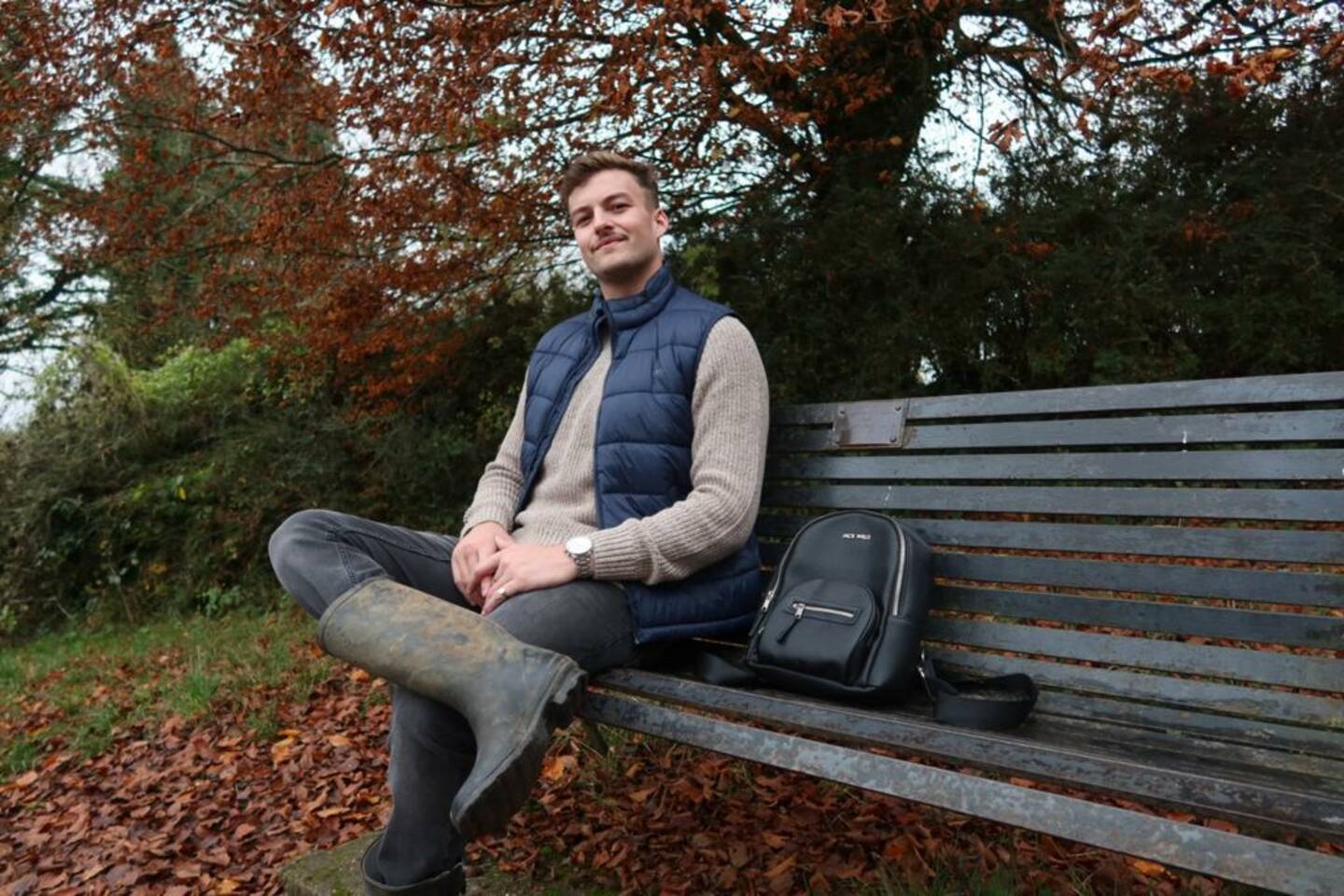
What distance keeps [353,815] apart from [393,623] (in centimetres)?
173

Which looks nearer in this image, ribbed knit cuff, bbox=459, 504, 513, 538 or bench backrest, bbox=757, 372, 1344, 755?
bench backrest, bbox=757, 372, 1344, 755

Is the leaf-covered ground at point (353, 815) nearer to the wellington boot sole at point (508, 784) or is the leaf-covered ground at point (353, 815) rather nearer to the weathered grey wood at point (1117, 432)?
the wellington boot sole at point (508, 784)

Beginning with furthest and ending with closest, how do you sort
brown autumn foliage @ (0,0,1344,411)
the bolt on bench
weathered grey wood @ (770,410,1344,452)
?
brown autumn foliage @ (0,0,1344,411)
weathered grey wood @ (770,410,1344,452)
the bolt on bench

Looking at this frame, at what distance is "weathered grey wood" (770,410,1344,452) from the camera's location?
205 cm

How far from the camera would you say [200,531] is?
823 cm

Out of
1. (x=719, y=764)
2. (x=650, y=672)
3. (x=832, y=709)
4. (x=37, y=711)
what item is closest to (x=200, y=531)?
(x=37, y=711)

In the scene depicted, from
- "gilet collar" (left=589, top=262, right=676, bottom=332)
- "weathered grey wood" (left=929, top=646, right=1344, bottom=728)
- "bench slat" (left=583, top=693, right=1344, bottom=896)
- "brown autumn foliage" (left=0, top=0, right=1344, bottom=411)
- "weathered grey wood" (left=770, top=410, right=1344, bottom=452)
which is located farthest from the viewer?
"brown autumn foliage" (left=0, top=0, right=1344, bottom=411)

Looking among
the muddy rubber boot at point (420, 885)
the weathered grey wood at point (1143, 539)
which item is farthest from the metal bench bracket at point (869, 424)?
the muddy rubber boot at point (420, 885)

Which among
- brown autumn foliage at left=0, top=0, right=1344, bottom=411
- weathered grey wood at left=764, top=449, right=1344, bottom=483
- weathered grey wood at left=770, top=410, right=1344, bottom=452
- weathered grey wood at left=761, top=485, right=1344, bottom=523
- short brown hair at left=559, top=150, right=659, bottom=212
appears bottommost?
weathered grey wood at left=761, top=485, right=1344, bottom=523

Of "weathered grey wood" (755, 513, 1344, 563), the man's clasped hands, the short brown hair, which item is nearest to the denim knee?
the man's clasped hands

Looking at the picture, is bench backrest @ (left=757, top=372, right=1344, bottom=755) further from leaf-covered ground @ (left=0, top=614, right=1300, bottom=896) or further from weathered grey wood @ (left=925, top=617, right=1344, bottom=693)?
leaf-covered ground @ (left=0, top=614, right=1300, bottom=896)

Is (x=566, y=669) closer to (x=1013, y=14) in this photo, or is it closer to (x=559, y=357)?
Result: (x=559, y=357)

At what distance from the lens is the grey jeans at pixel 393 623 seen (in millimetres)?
2160

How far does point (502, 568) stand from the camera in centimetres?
248
